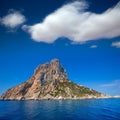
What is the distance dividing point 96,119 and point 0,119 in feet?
164

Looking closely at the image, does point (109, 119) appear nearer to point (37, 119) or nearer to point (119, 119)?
point (119, 119)

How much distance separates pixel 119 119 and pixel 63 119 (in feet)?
95.7

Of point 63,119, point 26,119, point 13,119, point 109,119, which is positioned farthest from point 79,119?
point 13,119

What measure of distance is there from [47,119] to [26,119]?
10.9 m

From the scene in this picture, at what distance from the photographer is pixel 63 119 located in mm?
102938

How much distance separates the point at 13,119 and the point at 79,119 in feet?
113

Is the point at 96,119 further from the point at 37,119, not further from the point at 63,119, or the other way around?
the point at 37,119

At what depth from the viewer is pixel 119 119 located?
104 m

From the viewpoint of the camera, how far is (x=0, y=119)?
10456 cm

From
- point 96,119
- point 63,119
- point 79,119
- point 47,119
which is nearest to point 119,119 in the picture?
point 96,119

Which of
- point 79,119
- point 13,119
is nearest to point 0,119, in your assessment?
point 13,119

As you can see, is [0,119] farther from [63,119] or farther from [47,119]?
[63,119]

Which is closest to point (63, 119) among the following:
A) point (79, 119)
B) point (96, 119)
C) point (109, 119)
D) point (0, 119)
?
point (79, 119)

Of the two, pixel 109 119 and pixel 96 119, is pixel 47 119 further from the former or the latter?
pixel 109 119
